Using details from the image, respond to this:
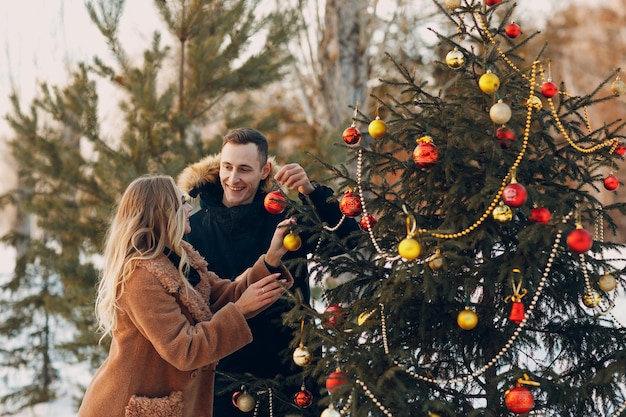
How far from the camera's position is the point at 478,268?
8.51ft

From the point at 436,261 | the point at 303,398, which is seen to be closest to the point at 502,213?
the point at 436,261

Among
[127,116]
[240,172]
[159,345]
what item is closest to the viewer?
[159,345]

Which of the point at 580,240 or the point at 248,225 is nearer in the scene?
the point at 580,240

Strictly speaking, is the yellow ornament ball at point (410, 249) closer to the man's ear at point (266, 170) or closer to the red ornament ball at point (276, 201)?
the red ornament ball at point (276, 201)

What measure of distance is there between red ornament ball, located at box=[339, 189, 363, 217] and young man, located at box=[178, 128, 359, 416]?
284 millimetres

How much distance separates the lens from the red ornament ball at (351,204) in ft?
9.48

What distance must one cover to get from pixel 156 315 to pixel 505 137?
4.70ft

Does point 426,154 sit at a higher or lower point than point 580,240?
higher

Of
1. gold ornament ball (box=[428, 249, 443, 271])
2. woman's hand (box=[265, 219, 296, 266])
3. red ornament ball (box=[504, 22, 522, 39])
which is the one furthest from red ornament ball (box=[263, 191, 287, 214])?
red ornament ball (box=[504, 22, 522, 39])

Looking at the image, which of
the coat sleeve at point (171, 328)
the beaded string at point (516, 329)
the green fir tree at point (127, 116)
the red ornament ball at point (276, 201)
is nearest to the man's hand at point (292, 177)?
the red ornament ball at point (276, 201)

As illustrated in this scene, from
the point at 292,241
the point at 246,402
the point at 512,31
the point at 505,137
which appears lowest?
the point at 246,402

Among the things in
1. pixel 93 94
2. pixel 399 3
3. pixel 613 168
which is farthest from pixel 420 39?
pixel 613 168

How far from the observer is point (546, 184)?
2.73 meters

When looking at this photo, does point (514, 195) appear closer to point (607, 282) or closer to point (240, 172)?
point (607, 282)
